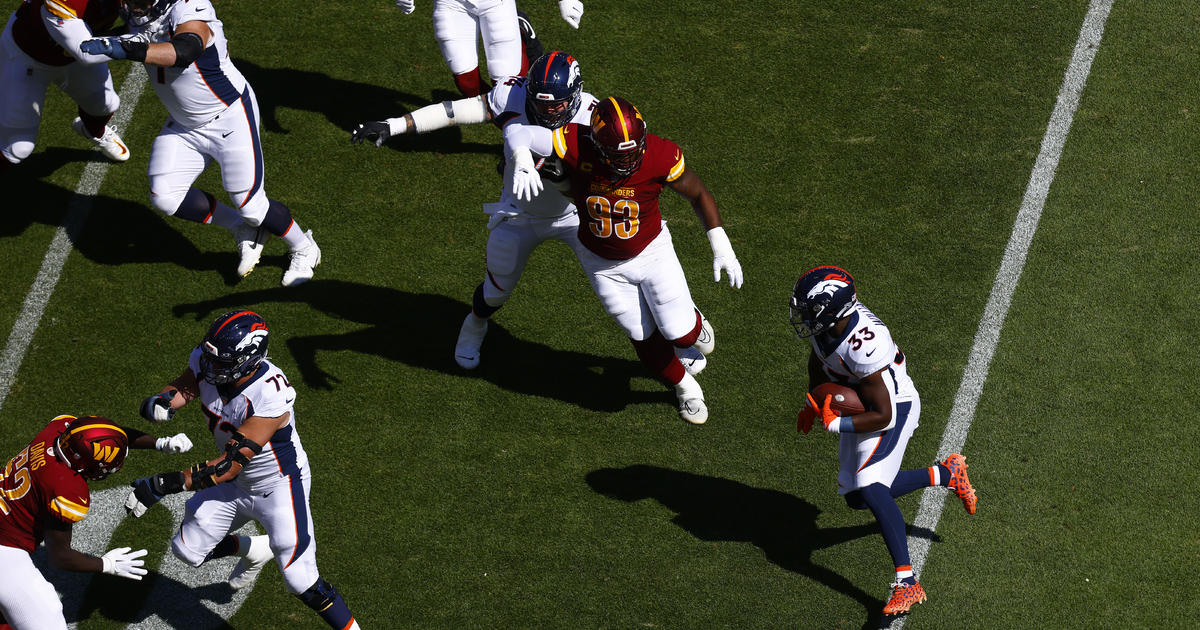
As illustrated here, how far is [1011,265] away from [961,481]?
216 centimetres

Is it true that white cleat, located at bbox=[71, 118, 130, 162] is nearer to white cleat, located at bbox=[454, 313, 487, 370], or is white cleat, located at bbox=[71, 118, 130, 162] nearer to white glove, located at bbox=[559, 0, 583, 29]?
white cleat, located at bbox=[454, 313, 487, 370]

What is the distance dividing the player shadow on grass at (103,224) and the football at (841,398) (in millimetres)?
4420

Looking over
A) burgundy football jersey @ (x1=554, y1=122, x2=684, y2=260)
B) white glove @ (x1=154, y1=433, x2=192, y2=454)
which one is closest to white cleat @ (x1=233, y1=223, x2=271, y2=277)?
white glove @ (x1=154, y1=433, x2=192, y2=454)

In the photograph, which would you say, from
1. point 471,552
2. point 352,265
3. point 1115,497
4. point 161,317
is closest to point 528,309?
point 352,265

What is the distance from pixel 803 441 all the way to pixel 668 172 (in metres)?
2.11

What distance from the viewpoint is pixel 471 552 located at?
7.36 metres

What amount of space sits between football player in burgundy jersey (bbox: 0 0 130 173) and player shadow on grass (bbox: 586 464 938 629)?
4.31 metres

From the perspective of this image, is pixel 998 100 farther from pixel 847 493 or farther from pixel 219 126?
pixel 219 126

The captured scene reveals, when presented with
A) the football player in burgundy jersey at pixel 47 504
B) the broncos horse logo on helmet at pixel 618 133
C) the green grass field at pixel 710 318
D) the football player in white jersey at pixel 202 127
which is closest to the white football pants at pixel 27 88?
the green grass field at pixel 710 318

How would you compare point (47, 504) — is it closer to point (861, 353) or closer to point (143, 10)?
point (143, 10)

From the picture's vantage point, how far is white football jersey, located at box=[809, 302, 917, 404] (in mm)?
6555

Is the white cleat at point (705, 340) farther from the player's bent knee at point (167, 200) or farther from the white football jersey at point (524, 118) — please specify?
the player's bent knee at point (167, 200)

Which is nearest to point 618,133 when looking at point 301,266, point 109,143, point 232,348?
point 232,348

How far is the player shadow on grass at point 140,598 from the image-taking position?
712 centimetres
